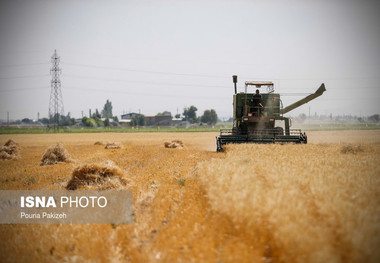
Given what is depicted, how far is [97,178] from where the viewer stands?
342 inches

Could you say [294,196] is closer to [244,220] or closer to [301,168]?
[244,220]

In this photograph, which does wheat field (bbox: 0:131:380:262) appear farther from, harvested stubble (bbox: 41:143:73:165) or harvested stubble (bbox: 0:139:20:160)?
harvested stubble (bbox: 0:139:20:160)

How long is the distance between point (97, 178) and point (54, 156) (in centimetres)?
742

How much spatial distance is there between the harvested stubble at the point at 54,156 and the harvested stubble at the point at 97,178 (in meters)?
6.69

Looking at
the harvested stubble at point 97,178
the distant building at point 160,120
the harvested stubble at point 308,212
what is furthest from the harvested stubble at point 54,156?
the distant building at point 160,120

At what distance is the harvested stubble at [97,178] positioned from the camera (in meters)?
8.47

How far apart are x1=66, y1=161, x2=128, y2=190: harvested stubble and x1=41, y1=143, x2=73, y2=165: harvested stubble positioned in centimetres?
669

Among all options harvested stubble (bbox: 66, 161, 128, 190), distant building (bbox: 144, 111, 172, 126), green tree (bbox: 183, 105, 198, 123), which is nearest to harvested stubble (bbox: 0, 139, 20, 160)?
harvested stubble (bbox: 66, 161, 128, 190)

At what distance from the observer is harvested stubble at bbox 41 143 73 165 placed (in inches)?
577

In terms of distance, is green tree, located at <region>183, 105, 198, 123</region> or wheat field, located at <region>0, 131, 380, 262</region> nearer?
wheat field, located at <region>0, 131, 380, 262</region>

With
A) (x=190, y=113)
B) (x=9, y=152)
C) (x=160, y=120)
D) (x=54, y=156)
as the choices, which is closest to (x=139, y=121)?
(x=160, y=120)

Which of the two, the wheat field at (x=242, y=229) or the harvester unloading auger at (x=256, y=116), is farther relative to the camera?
the harvester unloading auger at (x=256, y=116)

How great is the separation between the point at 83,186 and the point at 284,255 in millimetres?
6157

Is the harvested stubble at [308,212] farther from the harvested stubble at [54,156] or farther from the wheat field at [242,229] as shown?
the harvested stubble at [54,156]
